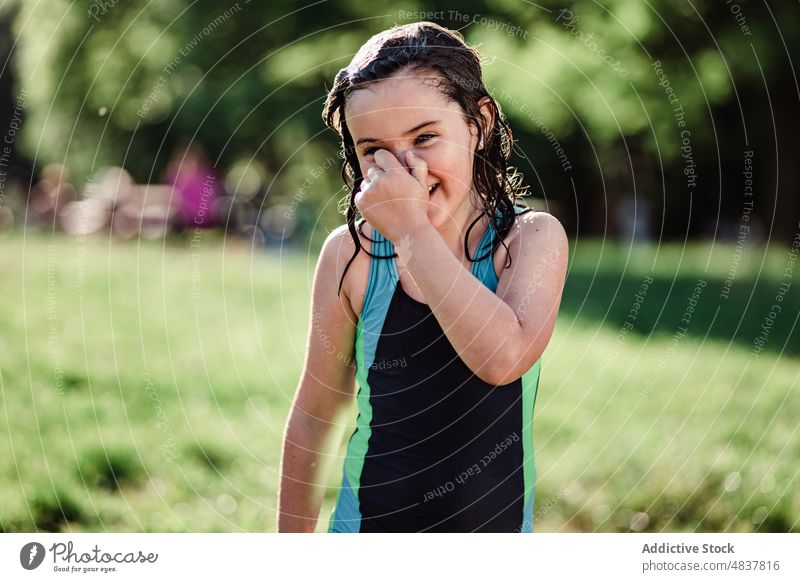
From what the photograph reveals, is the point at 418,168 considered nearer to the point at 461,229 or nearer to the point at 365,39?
the point at 461,229

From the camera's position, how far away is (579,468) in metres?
4.07

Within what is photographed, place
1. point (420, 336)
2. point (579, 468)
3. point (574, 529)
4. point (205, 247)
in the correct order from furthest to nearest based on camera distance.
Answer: point (205, 247) < point (579, 468) < point (574, 529) < point (420, 336)

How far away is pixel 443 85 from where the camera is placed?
1.93 metres

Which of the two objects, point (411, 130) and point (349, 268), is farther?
point (349, 268)

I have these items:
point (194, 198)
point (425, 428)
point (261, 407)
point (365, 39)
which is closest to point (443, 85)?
point (425, 428)

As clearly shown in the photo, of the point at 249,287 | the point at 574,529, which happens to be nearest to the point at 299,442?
the point at 574,529

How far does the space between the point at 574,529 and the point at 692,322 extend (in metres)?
4.11

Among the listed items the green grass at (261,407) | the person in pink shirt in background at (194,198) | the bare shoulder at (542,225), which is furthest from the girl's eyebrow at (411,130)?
the person in pink shirt in background at (194,198)

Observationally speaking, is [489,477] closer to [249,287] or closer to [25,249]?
[249,287]

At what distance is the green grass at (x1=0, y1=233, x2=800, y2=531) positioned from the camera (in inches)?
143

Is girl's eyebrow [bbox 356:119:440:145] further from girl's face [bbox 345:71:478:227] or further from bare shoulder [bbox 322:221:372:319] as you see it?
bare shoulder [bbox 322:221:372:319]

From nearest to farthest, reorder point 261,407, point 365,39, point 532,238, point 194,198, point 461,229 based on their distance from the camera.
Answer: point 532,238 < point 461,229 < point 261,407 < point 365,39 < point 194,198

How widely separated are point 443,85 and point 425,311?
0.49 m

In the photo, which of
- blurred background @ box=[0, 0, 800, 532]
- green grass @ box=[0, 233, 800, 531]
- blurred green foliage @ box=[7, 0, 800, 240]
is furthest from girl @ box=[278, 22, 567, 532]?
blurred green foliage @ box=[7, 0, 800, 240]
